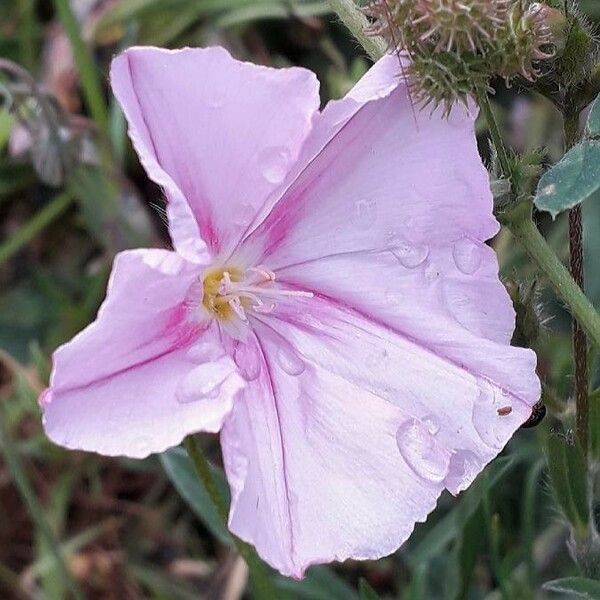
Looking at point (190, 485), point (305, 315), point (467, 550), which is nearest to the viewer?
point (305, 315)

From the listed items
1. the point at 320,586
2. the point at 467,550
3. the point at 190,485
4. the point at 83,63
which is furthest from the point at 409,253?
the point at 83,63

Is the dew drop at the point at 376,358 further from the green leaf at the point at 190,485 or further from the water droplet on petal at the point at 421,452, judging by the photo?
the green leaf at the point at 190,485

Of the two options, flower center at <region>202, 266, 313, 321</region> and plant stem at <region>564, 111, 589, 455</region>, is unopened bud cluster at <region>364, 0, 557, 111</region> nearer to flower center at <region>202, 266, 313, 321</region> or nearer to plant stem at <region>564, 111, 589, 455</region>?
plant stem at <region>564, 111, 589, 455</region>

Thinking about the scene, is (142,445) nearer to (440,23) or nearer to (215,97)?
(215,97)

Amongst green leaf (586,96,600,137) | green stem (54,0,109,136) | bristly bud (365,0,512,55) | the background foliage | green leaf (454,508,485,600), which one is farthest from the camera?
green stem (54,0,109,136)

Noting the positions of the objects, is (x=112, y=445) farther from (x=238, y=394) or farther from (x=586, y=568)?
(x=586, y=568)

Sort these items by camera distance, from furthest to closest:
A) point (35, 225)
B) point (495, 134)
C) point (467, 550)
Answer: point (35, 225) → point (467, 550) → point (495, 134)

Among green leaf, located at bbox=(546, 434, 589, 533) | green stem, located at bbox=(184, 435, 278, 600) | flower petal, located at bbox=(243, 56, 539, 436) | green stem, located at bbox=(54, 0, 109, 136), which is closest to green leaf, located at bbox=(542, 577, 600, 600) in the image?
green leaf, located at bbox=(546, 434, 589, 533)
